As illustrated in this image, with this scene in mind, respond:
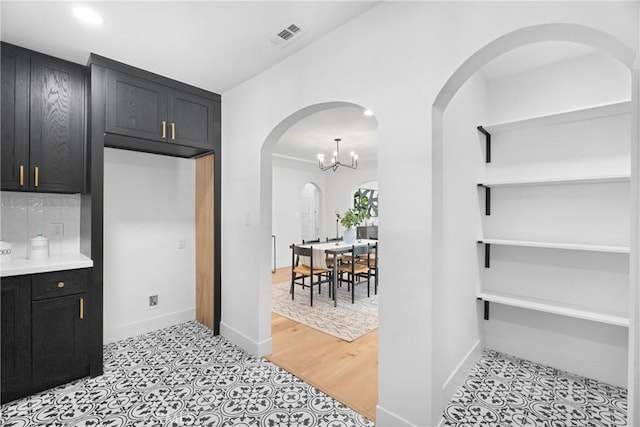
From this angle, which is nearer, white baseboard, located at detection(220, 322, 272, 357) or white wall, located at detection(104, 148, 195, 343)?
white baseboard, located at detection(220, 322, 272, 357)

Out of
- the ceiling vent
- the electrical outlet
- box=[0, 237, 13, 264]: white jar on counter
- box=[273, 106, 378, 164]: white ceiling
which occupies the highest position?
box=[273, 106, 378, 164]: white ceiling

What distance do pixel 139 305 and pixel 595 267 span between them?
426 centimetres

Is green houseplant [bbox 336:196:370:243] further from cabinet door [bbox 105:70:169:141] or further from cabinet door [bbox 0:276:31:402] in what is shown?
cabinet door [bbox 0:276:31:402]

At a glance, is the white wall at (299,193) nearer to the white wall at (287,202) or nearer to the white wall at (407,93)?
the white wall at (287,202)

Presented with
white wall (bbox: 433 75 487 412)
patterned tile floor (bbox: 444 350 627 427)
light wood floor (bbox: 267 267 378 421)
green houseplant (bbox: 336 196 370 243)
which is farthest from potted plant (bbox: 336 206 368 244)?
Result: patterned tile floor (bbox: 444 350 627 427)

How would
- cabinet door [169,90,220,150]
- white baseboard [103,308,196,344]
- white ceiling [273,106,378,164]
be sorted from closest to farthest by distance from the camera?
cabinet door [169,90,220,150], white baseboard [103,308,196,344], white ceiling [273,106,378,164]

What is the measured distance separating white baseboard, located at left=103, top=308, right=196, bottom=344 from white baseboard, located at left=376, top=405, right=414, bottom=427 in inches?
103

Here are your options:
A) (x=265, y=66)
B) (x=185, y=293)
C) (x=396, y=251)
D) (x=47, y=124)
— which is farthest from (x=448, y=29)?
(x=185, y=293)

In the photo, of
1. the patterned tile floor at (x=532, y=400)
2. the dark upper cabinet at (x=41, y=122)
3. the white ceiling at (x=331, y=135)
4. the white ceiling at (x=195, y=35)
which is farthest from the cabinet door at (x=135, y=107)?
the patterned tile floor at (x=532, y=400)

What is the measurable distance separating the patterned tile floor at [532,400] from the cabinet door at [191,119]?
10.3ft

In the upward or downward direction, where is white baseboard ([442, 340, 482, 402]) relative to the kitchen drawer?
downward

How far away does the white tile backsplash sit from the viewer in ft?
8.39

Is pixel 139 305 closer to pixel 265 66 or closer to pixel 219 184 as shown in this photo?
pixel 219 184

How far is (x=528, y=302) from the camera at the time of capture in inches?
97.5
